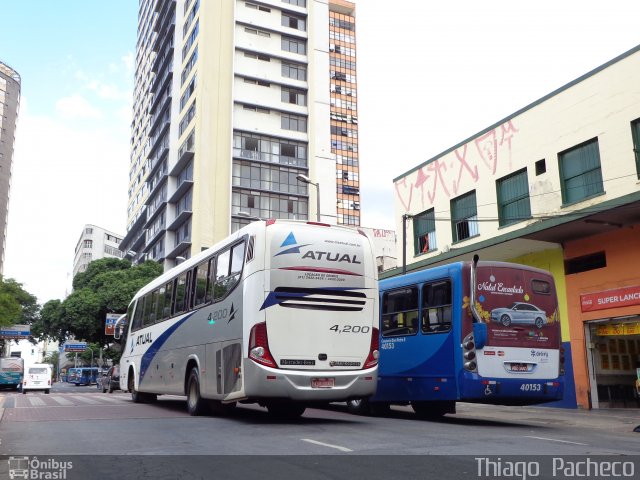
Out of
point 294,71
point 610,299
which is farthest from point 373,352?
point 294,71

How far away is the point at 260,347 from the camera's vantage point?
10.8m

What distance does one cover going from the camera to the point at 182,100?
196ft

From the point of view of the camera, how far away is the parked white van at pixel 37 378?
119 feet

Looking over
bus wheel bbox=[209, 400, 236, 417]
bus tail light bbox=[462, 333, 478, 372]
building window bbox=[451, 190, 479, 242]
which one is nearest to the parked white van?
building window bbox=[451, 190, 479, 242]

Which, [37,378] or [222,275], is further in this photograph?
[37,378]

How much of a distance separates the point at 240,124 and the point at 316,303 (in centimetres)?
4491

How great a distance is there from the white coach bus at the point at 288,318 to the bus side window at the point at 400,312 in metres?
2.09

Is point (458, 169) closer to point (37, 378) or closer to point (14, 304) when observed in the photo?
point (37, 378)

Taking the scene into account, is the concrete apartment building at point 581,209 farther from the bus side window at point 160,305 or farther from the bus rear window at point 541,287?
the bus side window at point 160,305

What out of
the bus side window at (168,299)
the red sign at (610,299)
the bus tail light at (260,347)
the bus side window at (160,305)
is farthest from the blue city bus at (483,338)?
the bus side window at (160,305)

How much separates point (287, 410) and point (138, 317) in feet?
25.0

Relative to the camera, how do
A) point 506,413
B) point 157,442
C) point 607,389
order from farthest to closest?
point 607,389
point 506,413
point 157,442
